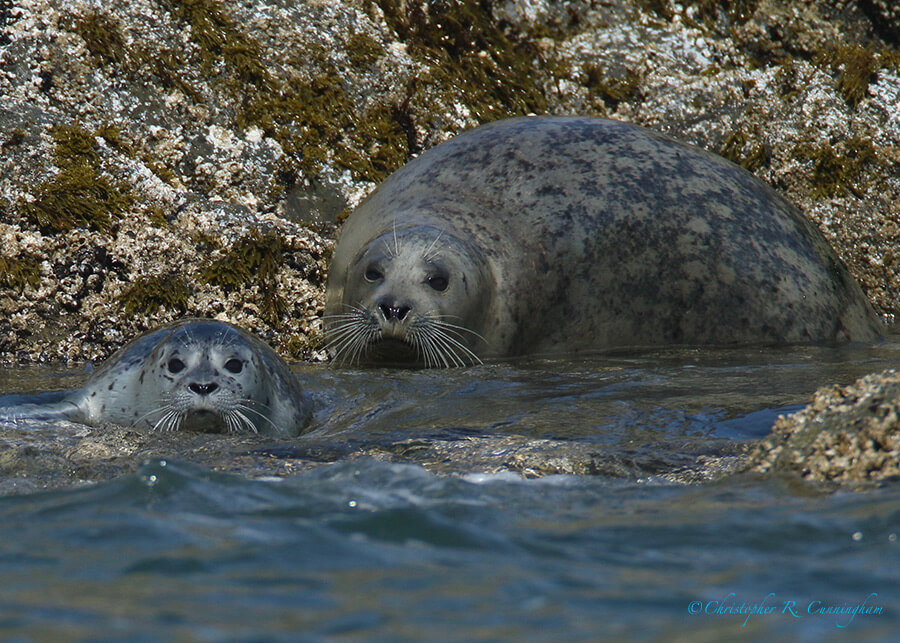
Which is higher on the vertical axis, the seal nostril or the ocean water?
the seal nostril

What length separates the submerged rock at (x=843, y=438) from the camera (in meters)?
2.75

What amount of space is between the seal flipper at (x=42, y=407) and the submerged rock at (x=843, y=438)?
2.39m

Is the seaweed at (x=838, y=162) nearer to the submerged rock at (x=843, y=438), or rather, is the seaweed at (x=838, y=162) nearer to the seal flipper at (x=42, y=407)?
the submerged rock at (x=843, y=438)

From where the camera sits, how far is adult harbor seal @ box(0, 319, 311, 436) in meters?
4.08

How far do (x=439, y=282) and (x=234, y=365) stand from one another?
1782 millimetres

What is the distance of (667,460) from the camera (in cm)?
323

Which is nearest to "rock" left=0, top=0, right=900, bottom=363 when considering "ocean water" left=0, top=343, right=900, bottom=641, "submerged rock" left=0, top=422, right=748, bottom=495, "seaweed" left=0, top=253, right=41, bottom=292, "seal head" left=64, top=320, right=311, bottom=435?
"seaweed" left=0, top=253, right=41, bottom=292

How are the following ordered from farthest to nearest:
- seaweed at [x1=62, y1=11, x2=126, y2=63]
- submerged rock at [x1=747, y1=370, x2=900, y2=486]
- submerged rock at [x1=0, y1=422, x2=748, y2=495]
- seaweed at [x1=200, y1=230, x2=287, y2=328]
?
seaweed at [x1=62, y1=11, x2=126, y2=63]
seaweed at [x1=200, y1=230, x2=287, y2=328]
submerged rock at [x1=0, y1=422, x2=748, y2=495]
submerged rock at [x1=747, y1=370, x2=900, y2=486]

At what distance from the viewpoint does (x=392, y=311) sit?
5.64 metres

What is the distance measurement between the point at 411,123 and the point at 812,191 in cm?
273

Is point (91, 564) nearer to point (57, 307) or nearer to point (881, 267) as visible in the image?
point (57, 307)

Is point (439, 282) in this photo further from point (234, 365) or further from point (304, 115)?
point (304, 115)

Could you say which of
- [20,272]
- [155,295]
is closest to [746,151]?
[155,295]

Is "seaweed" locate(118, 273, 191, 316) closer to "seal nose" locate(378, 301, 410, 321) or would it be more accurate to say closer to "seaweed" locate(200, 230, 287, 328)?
"seaweed" locate(200, 230, 287, 328)
